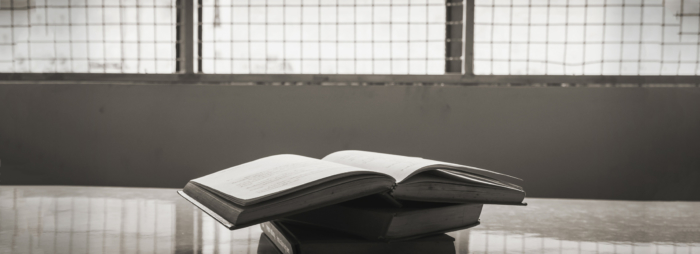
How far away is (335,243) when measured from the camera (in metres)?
0.51

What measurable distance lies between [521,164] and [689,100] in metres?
0.76

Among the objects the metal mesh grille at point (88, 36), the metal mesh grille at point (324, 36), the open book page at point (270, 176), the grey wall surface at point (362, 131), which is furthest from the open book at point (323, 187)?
the metal mesh grille at point (88, 36)

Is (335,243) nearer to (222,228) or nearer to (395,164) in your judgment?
(395,164)

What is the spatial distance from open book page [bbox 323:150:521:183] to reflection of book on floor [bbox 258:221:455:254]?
7 cm

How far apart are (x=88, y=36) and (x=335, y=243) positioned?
2.43m

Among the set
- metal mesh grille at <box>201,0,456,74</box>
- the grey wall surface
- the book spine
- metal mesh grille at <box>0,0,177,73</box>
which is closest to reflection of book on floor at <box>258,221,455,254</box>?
the book spine

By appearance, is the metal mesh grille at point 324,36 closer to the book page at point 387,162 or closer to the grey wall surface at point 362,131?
the grey wall surface at point 362,131

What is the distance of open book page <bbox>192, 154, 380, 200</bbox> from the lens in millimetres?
492

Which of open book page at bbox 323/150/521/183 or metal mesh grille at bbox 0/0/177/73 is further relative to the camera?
metal mesh grille at bbox 0/0/177/73

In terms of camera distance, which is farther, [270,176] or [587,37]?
[587,37]

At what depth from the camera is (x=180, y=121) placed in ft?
Answer: 7.46

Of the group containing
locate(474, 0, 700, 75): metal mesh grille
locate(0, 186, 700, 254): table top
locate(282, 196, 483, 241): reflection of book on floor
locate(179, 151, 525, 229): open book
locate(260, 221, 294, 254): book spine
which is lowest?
locate(0, 186, 700, 254): table top

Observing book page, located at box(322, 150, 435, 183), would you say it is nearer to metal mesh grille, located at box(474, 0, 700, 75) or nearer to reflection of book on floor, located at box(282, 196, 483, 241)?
reflection of book on floor, located at box(282, 196, 483, 241)

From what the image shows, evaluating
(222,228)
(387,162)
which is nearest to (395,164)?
(387,162)
